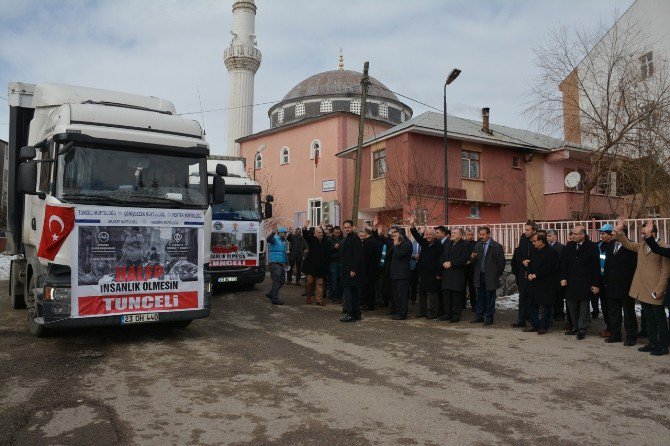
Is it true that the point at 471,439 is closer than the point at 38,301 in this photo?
Yes

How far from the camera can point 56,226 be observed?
688cm

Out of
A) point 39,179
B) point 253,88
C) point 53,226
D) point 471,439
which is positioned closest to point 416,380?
point 471,439

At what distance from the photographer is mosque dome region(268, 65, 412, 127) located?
37.8 m

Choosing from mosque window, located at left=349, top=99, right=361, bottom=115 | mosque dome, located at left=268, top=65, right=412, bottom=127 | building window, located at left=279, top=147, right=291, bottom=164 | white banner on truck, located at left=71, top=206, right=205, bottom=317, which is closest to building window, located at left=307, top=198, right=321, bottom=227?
building window, located at left=279, top=147, right=291, bottom=164

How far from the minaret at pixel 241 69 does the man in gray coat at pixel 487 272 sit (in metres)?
30.7

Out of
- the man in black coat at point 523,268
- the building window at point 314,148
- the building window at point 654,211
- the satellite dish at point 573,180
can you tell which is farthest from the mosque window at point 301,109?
the man in black coat at point 523,268

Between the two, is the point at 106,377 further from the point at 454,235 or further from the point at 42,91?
the point at 454,235

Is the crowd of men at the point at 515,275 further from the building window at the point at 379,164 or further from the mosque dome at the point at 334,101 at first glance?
the mosque dome at the point at 334,101

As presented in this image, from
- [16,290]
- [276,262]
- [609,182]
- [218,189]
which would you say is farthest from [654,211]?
[16,290]

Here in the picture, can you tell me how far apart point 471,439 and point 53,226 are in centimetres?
567

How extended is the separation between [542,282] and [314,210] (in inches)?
919

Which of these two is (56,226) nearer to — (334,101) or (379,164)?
(379,164)

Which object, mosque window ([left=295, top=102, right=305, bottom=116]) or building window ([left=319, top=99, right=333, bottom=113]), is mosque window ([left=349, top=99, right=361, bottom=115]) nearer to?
building window ([left=319, top=99, right=333, bottom=113])

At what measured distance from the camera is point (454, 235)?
10266 mm
